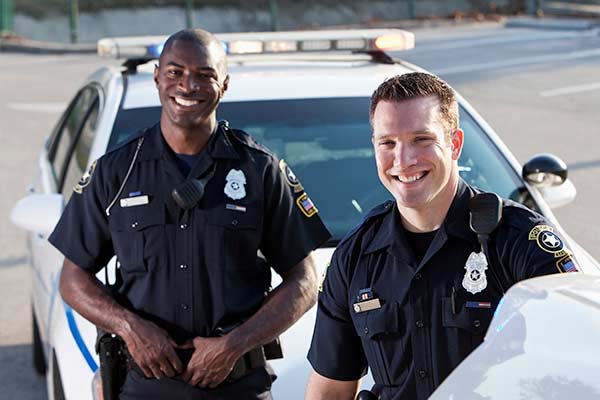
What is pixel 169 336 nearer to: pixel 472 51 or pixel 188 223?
pixel 188 223

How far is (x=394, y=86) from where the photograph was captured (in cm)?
248

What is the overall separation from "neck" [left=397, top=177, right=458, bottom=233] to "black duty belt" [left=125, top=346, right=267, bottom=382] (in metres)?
0.94

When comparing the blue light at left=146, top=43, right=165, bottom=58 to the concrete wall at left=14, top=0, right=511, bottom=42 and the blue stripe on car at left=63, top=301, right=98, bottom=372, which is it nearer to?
the blue stripe on car at left=63, top=301, right=98, bottom=372

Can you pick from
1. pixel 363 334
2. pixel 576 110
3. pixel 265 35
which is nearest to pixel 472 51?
pixel 576 110

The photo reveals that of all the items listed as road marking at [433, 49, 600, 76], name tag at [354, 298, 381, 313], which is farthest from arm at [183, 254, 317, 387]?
road marking at [433, 49, 600, 76]

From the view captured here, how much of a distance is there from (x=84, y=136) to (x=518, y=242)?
2.98 m

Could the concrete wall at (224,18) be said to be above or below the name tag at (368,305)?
below

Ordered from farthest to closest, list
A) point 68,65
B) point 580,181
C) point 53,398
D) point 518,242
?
point 68,65 → point 580,181 → point 53,398 → point 518,242

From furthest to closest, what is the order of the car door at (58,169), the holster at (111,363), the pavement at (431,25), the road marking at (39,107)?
the pavement at (431,25)
the road marking at (39,107)
the car door at (58,169)
the holster at (111,363)

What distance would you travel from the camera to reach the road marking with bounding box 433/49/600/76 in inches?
613

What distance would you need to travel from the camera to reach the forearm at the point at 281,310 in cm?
328

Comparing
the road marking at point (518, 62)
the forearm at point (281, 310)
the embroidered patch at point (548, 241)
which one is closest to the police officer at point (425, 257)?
the embroidered patch at point (548, 241)

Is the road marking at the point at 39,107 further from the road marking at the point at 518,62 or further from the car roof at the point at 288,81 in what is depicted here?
the car roof at the point at 288,81

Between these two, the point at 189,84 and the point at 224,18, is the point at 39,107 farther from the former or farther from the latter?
the point at 224,18
